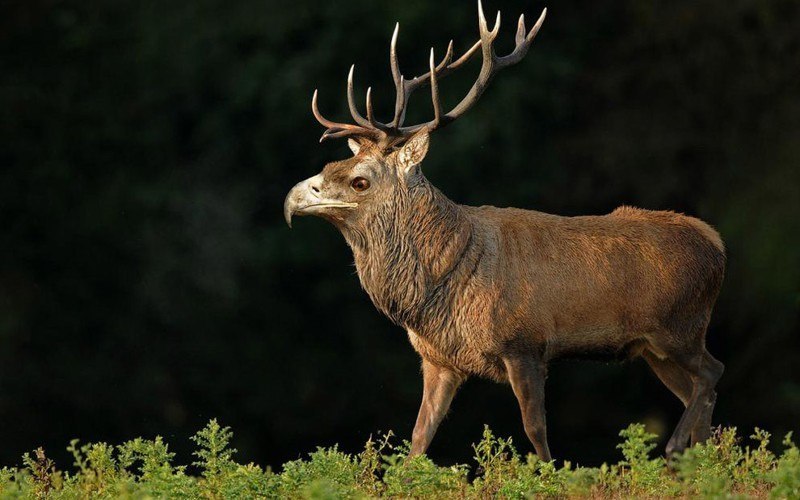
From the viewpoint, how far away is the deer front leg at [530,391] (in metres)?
9.03

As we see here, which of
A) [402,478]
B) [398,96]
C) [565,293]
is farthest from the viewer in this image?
[398,96]

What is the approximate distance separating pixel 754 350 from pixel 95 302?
19.4ft

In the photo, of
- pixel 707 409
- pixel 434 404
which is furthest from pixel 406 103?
pixel 707 409

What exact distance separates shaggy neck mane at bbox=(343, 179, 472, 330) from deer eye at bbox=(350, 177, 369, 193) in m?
0.16

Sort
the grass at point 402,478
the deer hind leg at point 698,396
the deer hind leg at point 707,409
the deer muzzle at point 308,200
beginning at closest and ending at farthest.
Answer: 1. the grass at point 402,478
2. the deer muzzle at point 308,200
3. the deer hind leg at point 698,396
4. the deer hind leg at point 707,409

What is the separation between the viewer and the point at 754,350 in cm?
1477

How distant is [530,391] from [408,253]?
3.33 ft

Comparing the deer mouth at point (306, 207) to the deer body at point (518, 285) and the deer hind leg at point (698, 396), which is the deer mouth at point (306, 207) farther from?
the deer hind leg at point (698, 396)

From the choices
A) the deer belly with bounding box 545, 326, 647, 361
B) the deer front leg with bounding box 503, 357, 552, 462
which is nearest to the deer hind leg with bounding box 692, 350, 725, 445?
the deer belly with bounding box 545, 326, 647, 361

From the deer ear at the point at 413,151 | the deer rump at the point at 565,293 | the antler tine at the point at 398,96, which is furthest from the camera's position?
the antler tine at the point at 398,96

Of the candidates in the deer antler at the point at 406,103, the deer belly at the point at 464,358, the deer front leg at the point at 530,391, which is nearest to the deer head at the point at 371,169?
the deer antler at the point at 406,103

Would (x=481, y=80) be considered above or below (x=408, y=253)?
above

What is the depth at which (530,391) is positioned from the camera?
9031 millimetres

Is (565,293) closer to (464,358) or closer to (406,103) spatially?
Answer: (464,358)
